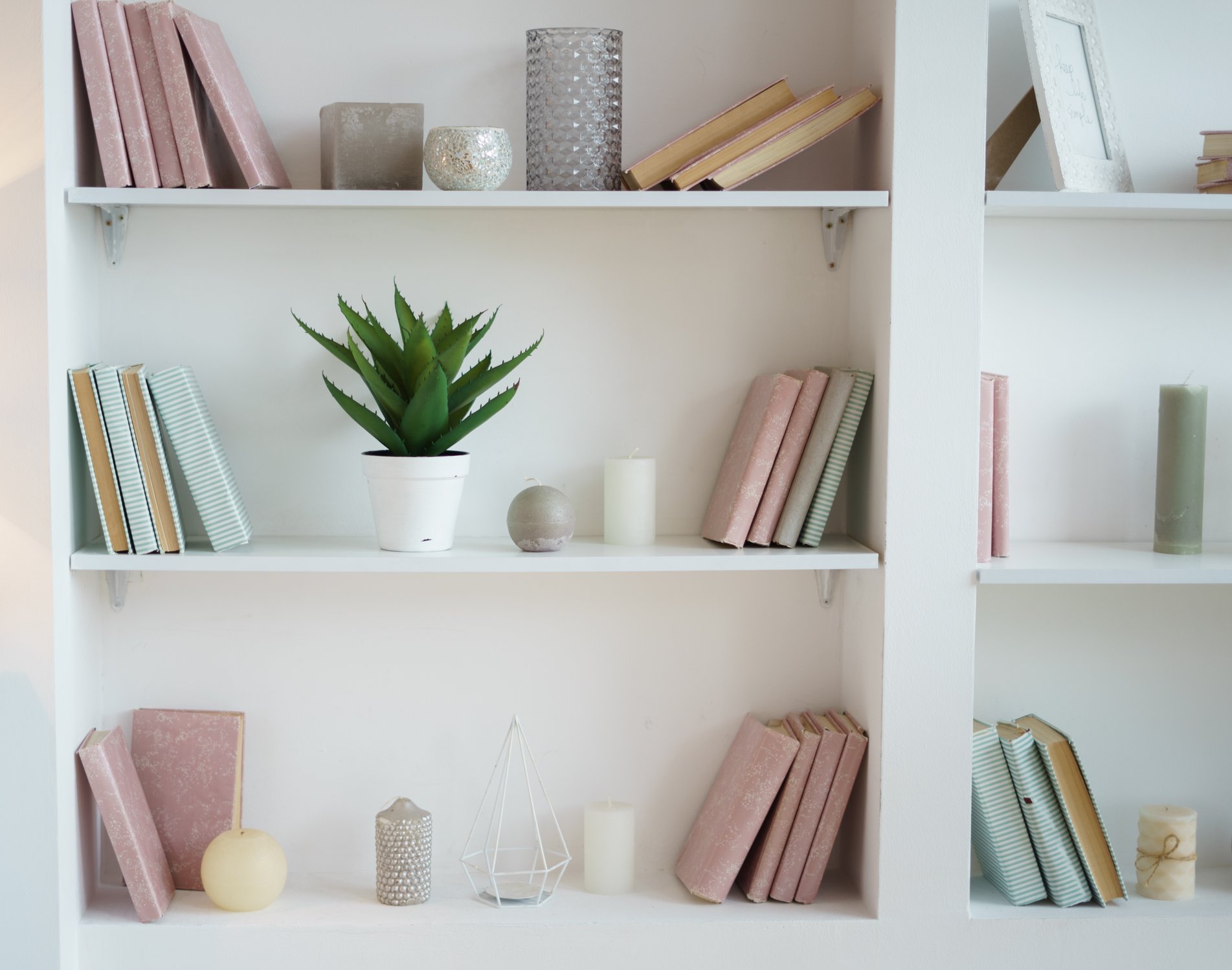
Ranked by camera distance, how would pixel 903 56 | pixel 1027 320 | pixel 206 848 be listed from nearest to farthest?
pixel 903 56
pixel 206 848
pixel 1027 320

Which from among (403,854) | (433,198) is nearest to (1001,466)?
(433,198)

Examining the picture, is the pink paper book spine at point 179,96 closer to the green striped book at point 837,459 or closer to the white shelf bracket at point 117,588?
the white shelf bracket at point 117,588

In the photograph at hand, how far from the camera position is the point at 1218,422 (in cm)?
176

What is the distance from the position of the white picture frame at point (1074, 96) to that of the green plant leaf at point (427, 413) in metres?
0.86

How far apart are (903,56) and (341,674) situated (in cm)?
115

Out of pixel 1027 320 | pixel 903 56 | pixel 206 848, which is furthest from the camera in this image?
pixel 1027 320

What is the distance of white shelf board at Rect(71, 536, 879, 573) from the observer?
1.48m

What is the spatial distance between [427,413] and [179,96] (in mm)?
516

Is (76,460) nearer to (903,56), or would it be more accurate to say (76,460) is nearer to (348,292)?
(348,292)

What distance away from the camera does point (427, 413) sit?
149cm

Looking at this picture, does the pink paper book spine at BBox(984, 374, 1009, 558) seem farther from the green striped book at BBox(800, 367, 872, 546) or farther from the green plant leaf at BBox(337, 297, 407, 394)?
the green plant leaf at BBox(337, 297, 407, 394)

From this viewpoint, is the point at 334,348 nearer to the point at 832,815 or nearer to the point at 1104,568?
the point at 832,815

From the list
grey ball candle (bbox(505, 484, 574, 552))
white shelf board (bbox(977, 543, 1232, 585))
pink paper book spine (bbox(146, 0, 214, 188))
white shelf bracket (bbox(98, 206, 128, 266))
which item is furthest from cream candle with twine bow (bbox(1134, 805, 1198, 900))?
white shelf bracket (bbox(98, 206, 128, 266))

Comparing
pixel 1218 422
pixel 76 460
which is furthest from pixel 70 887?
pixel 1218 422
